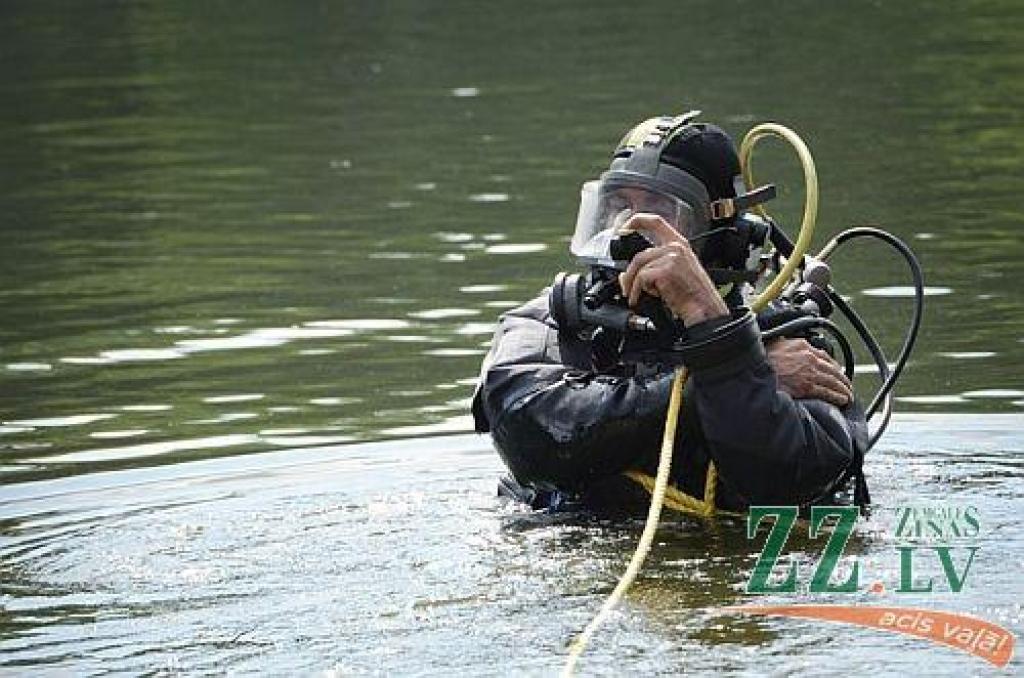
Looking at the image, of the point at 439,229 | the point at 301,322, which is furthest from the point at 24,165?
the point at 301,322

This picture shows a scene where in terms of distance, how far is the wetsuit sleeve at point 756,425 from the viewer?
706 cm

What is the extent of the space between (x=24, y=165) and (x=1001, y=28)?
11.5m

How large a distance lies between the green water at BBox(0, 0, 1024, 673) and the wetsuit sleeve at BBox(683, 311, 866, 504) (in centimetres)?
44

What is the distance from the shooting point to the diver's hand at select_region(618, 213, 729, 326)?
7000 mm

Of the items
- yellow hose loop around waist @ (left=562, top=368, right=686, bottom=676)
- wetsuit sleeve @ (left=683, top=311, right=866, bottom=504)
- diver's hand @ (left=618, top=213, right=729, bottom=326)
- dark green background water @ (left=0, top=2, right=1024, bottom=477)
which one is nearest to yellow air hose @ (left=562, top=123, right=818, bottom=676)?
yellow hose loop around waist @ (left=562, top=368, right=686, bottom=676)

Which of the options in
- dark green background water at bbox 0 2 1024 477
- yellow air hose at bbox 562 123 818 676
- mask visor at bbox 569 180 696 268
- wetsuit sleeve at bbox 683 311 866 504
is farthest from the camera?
dark green background water at bbox 0 2 1024 477

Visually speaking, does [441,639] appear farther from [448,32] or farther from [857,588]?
[448,32]

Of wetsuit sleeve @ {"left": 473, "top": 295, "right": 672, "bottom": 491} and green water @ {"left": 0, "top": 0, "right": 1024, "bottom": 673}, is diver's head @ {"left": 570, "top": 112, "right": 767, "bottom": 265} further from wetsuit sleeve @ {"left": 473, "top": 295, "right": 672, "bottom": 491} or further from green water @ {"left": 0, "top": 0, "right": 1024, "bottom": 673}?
green water @ {"left": 0, "top": 0, "right": 1024, "bottom": 673}

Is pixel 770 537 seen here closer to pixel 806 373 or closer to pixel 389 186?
pixel 806 373

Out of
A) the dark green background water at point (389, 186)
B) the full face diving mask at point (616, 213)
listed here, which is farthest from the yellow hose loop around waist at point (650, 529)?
the dark green background water at point (389, 186)

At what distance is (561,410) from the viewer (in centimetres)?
748

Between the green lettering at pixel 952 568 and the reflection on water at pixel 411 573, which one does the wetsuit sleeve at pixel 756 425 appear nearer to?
the reflection on water at pixel 411 573

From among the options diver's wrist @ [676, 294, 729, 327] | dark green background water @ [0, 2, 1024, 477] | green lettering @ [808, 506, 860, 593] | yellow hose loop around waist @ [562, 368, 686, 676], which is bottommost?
dark green background water @ [0, 2, 1024, 477]

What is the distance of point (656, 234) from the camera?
713cm
